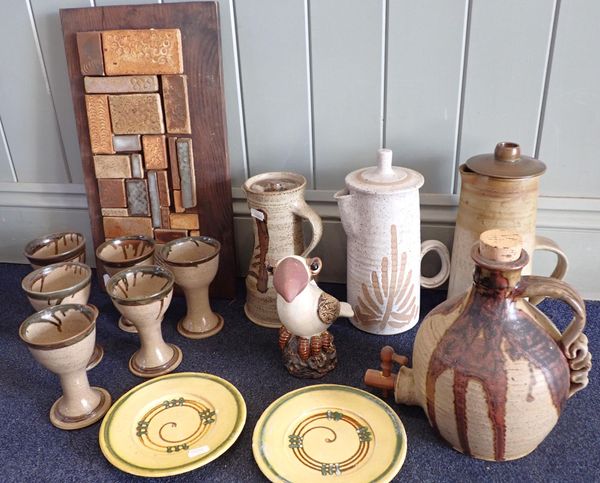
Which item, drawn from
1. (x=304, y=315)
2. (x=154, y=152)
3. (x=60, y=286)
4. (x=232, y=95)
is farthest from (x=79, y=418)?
(x=232, y=95)

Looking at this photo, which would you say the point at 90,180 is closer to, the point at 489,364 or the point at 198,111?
the point at 198,111

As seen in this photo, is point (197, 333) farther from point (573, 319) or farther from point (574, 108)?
point (574, 108)

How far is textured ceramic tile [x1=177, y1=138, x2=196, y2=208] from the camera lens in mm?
863

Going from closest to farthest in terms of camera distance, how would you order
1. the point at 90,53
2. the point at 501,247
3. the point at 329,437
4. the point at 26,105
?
the point at 501,247 → the point at 329,437 → the point at 90,53 → the point at 26,105

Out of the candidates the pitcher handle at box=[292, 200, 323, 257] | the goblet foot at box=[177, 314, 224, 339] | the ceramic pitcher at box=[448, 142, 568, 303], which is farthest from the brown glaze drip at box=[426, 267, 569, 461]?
the goblet foot at box=[177, 314, 224, 339]

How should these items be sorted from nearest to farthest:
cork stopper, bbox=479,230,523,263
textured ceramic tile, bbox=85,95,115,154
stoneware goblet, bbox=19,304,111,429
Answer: cork stopper, bbox=479,230,523,263, stoneware goblet, bbox=19,304,111,429, textured ceramic tile, bbox=85,95,115,154

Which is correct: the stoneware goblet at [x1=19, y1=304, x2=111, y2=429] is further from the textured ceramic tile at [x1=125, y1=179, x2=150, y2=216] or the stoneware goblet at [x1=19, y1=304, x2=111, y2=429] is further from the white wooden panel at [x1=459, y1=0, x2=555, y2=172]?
the white wooden panel at [x1=459, y1=0, x2=555, y2=172]

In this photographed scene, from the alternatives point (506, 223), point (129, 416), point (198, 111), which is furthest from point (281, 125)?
point (129, 416)

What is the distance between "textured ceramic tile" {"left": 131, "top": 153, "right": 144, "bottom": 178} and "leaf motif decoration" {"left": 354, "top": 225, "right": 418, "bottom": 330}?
1.30 feet

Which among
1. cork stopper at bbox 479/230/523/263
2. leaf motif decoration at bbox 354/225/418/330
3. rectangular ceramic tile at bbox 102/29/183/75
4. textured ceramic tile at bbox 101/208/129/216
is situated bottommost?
leaf motif decoration at bbox 354/225/418/330

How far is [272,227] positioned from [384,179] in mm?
174

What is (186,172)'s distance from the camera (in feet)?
2.88

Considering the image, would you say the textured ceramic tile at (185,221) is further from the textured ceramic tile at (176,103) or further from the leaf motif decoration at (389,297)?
the leaf motif decoration at (389,297)

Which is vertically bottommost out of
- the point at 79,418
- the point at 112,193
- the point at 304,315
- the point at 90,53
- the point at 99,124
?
the point at 79,418
